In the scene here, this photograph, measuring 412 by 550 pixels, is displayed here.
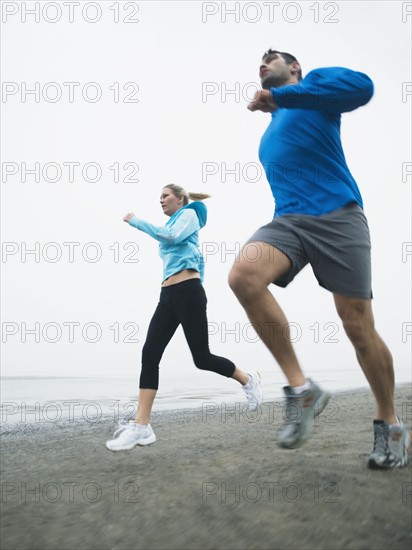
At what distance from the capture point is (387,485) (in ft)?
7.51

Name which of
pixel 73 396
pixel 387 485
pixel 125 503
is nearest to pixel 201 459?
pixel 125 503

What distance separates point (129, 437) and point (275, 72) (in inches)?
106

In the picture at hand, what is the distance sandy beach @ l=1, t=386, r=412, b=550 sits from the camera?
1.79m

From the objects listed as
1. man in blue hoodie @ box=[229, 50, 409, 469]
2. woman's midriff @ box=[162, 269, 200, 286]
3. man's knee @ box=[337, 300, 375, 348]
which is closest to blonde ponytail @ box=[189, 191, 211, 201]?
woman's midriff @ box=[162, 269, 200, 286]

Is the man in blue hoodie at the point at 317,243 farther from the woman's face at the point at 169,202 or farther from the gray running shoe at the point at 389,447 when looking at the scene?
the woman's face at the point at 169,202

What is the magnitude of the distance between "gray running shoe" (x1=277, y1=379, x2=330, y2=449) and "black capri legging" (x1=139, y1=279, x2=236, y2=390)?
1.76 metres

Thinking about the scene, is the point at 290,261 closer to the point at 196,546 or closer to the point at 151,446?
the point at 196,546

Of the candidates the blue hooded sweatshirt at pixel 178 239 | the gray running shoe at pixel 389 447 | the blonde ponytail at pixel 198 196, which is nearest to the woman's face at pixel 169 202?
the blonde ponytail at pixel 198 196

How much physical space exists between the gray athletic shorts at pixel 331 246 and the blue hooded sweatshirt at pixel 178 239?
163 centimetres

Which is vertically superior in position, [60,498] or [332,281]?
[332,281]

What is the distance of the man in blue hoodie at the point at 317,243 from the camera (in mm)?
2703

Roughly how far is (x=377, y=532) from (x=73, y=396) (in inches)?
336

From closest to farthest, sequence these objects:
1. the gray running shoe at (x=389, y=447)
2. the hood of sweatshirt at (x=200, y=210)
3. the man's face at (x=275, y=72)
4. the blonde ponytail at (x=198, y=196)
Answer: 1. the gray running shoe at (x=389, y=447)
2. the man's face at (x=275, y=72)
3. the hood of sweatshirt at (x=200, y=210)
4. the blonde ponytail at (x=198, y=196)

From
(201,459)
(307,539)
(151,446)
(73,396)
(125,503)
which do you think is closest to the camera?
(307,539)
